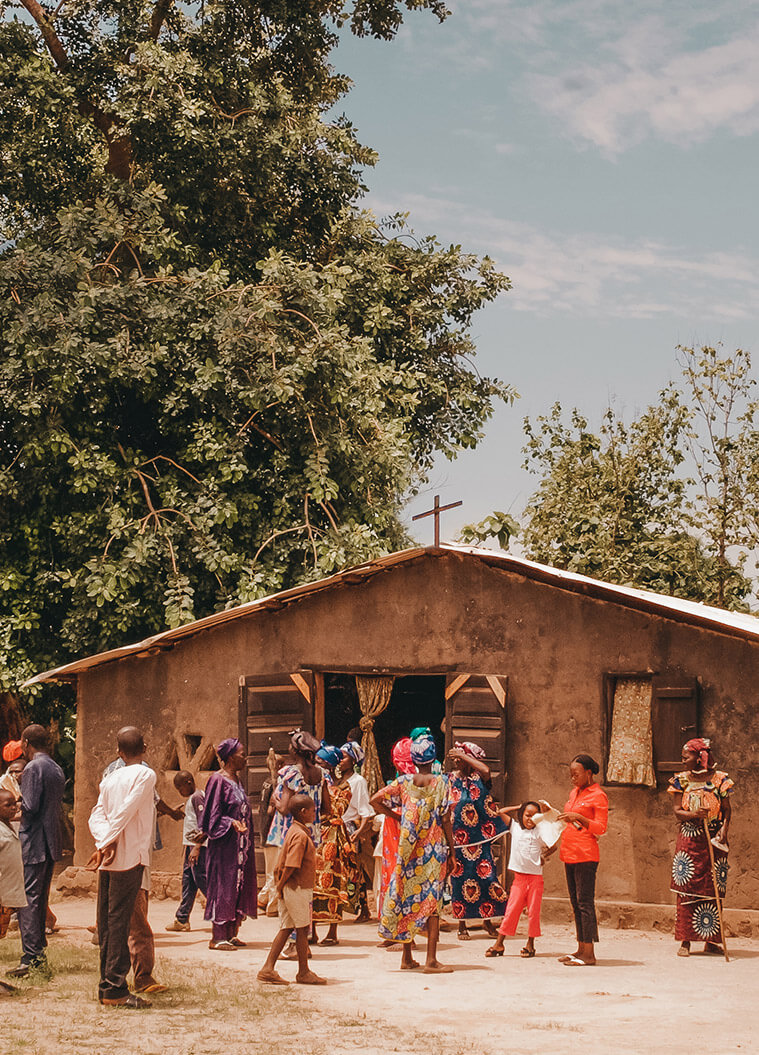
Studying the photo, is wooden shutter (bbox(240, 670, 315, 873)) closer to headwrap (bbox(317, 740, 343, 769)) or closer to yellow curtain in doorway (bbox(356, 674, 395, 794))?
yellow curtain in doorway (bbox(356, 674, 395, 794))

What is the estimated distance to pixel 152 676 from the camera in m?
13.4

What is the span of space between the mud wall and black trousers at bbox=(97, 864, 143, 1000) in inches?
202

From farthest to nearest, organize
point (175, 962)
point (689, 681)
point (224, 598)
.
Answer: point (224, 598), point (689, 681), point (175, 962)

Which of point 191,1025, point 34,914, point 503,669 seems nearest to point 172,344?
point 503,669

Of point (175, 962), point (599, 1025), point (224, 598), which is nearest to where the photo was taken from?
point (599, 1025)

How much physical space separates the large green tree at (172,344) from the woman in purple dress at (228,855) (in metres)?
6.25

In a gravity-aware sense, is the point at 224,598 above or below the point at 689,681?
above

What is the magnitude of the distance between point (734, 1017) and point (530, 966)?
206 cm

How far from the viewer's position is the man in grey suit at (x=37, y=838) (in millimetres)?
8406

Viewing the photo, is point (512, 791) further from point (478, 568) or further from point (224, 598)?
point (224, 598)

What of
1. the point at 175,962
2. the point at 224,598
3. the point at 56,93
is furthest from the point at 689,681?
the point at 56,93

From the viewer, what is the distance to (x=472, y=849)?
10.8 metres

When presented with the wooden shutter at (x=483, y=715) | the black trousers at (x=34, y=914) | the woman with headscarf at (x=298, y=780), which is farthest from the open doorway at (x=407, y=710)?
the black trousers at (x=34, y=914)

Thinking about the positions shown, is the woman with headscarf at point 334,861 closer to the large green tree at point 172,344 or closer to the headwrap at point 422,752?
the headwrap at point 422,752
